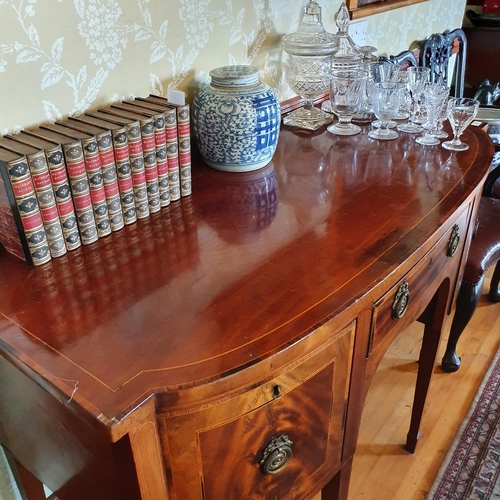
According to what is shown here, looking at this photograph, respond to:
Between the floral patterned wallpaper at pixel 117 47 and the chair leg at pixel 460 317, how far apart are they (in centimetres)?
84

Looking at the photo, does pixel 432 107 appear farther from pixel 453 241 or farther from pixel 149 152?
pixel 149 152

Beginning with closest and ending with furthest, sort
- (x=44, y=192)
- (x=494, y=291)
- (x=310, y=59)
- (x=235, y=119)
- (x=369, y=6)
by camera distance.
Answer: (x=44, y=192), (x=235, y=119), (x=310, y=59), (x=369, y=6), (x=494, y=291)

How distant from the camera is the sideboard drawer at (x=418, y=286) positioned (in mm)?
870

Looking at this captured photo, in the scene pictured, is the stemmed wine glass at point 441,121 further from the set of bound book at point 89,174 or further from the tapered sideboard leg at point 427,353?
the set of bound book at point 89,174

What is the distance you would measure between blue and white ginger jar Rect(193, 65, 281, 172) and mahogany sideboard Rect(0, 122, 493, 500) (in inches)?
2.6

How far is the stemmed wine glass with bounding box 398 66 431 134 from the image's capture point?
4.46 ft

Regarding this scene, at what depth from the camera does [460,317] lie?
1.63 meters

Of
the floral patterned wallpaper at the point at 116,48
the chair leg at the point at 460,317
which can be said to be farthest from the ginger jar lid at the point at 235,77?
the chair leg at the point at 460,317

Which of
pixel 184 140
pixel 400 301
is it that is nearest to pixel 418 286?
pixel 400 301

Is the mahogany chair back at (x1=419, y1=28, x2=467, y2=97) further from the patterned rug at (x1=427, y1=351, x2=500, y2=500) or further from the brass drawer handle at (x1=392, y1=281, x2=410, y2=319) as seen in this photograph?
the brass drawer handle at (x1=392, y1=281, x2=410, y2=319)

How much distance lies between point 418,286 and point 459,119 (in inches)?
19.6

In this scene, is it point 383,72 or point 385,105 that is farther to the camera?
point 383,72

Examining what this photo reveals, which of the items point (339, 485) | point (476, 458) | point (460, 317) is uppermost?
point (339, 485)

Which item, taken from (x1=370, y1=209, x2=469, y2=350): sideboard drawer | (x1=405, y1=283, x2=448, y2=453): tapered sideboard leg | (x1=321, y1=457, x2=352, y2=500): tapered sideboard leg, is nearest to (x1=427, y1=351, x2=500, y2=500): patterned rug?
(x1=405, y1=283, x2=448, y2=453): tapered sideboard leg
